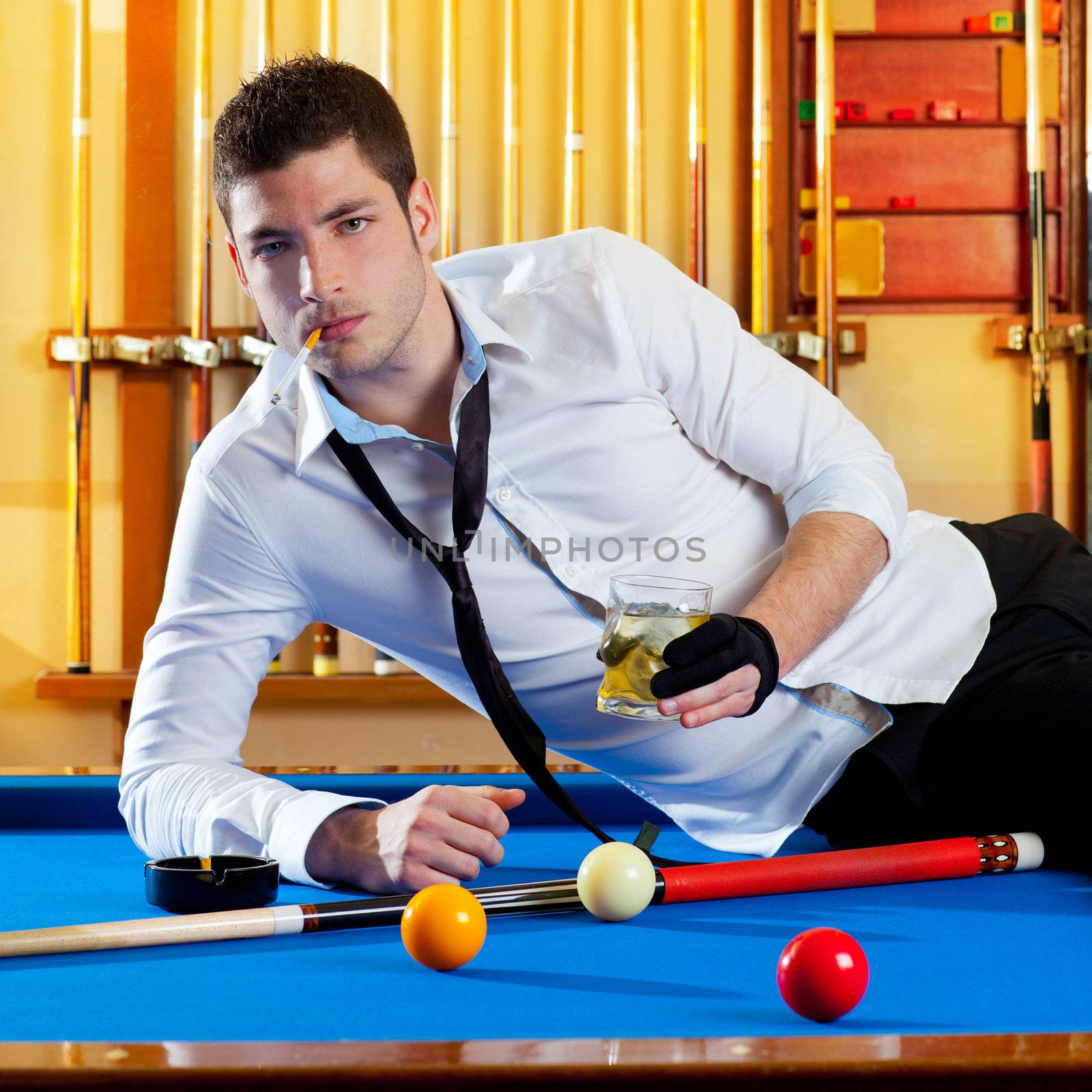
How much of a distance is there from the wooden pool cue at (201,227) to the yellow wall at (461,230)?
97mm

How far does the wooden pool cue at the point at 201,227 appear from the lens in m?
3.29

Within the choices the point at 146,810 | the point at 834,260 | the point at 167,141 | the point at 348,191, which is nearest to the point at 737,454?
the point at 348,191

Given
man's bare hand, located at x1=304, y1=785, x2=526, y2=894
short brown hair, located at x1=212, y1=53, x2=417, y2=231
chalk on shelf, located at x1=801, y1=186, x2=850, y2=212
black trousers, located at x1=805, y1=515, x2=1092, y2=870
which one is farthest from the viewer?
chalk on shelf, located at x1=801, y1=186, x2=850, y2=212

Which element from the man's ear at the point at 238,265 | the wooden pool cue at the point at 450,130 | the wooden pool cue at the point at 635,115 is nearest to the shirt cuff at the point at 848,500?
the man's ear at the point at 238,265

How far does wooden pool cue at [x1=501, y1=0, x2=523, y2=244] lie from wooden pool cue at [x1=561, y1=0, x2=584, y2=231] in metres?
0.13

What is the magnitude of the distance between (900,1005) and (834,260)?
9.26ft

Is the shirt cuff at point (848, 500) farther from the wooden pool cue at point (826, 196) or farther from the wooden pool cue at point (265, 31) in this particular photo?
the wooden pool cue at point (265, 31)

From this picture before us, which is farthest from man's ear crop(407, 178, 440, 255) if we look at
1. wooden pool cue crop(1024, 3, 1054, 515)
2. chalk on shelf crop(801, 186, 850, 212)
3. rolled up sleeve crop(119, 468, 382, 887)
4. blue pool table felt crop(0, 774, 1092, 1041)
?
wooden pool cue crop(1024, 3, 1054, 515)

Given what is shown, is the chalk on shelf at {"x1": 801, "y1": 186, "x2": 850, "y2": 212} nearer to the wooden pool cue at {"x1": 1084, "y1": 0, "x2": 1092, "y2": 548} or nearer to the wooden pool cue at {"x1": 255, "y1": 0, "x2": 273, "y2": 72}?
the wooden pool cue at {"x1": 1084, "y1": 0, "x2": 1092, "y2": 548}

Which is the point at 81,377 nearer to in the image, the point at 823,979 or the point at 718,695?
the point at 718,695

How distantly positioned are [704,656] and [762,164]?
2.40m

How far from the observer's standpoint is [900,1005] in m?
0.81

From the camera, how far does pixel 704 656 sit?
1.24 meters

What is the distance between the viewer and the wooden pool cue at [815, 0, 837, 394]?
3.27 metres
